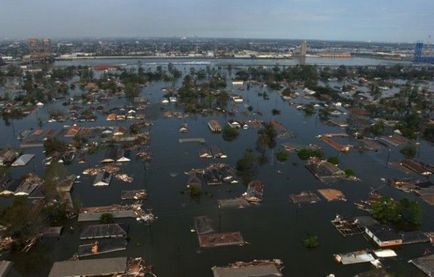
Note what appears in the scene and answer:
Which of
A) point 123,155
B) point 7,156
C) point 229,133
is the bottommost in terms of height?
point 7,156

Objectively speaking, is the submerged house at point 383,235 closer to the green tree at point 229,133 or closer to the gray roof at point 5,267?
the gray roof at point 5,267

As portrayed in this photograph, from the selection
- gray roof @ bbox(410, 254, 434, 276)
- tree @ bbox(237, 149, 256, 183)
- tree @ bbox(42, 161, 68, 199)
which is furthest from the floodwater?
tree @ bbox(42, 161, 68, 199)

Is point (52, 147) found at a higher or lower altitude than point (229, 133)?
lower

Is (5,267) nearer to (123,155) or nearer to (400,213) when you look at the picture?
(123,155)

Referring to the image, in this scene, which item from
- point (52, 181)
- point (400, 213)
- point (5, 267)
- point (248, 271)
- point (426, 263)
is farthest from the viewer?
point (52, 181)

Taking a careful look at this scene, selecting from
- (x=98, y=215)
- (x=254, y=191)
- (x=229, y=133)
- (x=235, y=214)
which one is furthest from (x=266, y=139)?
(x=98, y=215)

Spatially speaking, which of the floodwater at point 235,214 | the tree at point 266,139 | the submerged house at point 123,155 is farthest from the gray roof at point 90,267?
the tree at point 266,139

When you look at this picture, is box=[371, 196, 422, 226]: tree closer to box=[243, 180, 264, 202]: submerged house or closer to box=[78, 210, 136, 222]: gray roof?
box=[243, 180, 264, 202]: submerged house
